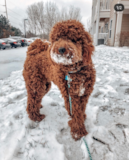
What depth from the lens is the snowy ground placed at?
1.35m

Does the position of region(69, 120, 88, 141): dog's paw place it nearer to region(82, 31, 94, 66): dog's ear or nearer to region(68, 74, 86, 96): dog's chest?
region(68, 74, 86, 96): dog's chest

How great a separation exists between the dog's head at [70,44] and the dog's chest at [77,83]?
16 centimetres

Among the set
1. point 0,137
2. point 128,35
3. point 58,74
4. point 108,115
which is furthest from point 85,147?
point 128,35

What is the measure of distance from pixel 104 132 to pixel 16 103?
1662 millimetres

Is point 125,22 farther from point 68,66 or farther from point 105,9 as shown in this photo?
point 68,66

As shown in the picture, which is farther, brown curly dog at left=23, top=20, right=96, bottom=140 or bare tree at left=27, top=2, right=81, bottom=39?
bare tree at left=27, top=2, right=81, bottom=39

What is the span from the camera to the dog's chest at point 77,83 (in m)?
1.42

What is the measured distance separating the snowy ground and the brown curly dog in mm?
178

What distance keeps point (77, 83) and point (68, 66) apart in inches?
9.3

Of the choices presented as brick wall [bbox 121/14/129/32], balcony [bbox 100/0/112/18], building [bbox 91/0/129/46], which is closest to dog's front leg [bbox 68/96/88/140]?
building [bbox 91/0/129/46]

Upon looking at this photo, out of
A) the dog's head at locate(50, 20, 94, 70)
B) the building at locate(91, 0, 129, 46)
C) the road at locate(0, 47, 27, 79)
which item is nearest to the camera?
the dog's head at locate(50, 20, 94, 70)

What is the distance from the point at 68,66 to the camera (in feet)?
4.43

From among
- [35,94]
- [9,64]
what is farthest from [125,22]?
[35,94]

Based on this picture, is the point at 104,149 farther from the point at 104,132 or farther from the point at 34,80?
the point at 34,80
